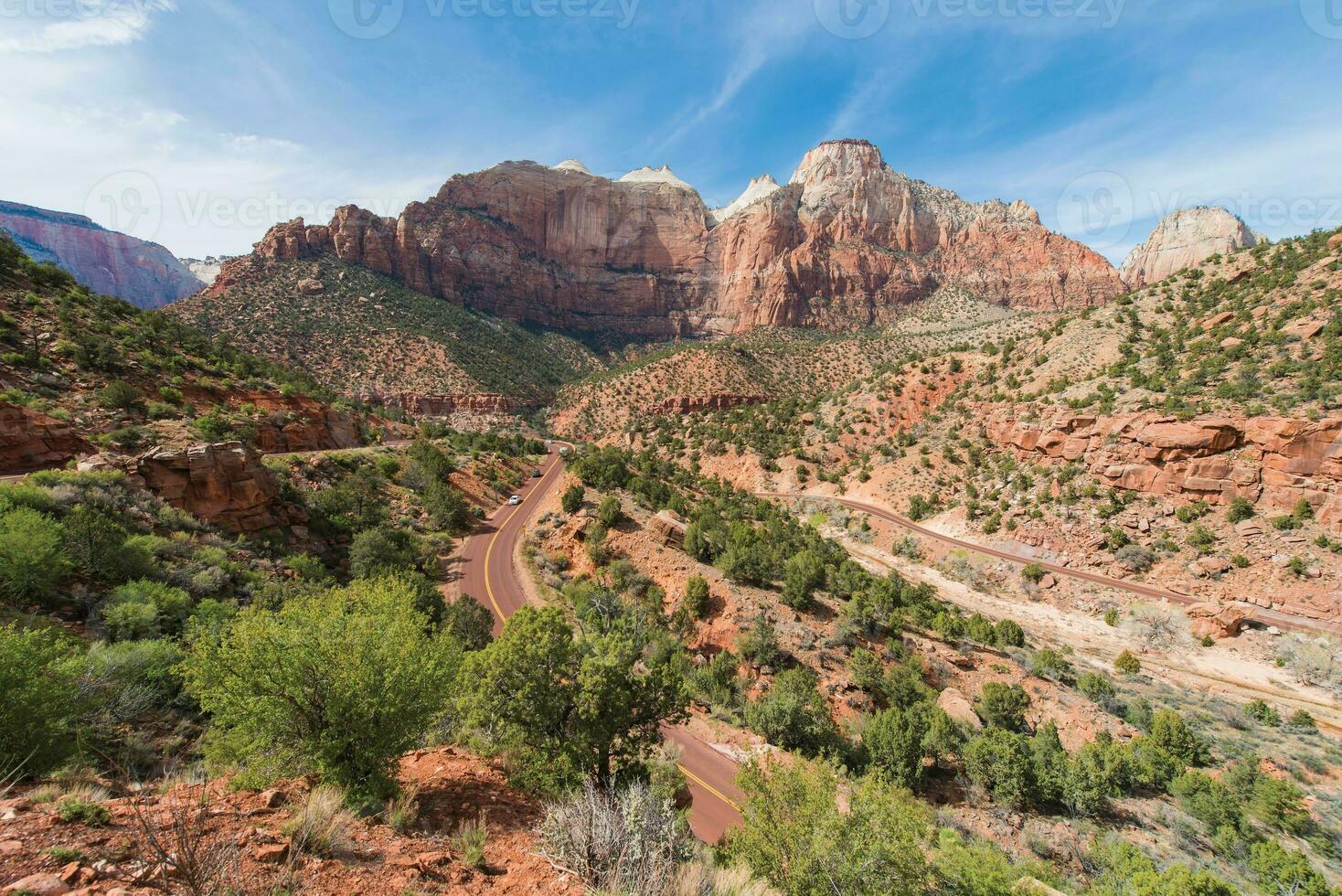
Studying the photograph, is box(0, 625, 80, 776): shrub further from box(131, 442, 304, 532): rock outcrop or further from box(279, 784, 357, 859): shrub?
box(131, 442, 304, 532): rock outcrop

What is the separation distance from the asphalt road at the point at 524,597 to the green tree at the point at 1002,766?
278 inches

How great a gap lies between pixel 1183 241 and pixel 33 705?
252 meters

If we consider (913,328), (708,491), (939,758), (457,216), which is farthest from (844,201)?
(939,758)

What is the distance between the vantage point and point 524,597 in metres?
24.6

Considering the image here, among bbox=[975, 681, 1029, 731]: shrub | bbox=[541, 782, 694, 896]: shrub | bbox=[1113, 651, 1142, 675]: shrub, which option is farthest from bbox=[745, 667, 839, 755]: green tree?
bbox=[1113, 651, 1142, 675]: shrub

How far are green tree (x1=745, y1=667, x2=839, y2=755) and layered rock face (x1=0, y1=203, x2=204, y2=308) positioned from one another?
816 feet

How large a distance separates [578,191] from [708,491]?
155 metres

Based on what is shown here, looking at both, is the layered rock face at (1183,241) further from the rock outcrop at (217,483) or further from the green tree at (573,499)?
the rock outcrop at (217,483)

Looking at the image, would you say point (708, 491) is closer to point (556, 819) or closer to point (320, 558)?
point (320, 558)

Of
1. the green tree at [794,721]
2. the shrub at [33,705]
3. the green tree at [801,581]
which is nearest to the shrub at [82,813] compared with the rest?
the shrub at [33,705]

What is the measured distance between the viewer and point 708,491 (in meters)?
45.4

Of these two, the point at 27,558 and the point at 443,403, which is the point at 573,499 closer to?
the point at 27,558

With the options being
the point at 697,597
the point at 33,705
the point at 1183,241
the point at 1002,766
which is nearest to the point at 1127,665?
Result: the point at 1002,766

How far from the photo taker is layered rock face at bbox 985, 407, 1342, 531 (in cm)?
2683
